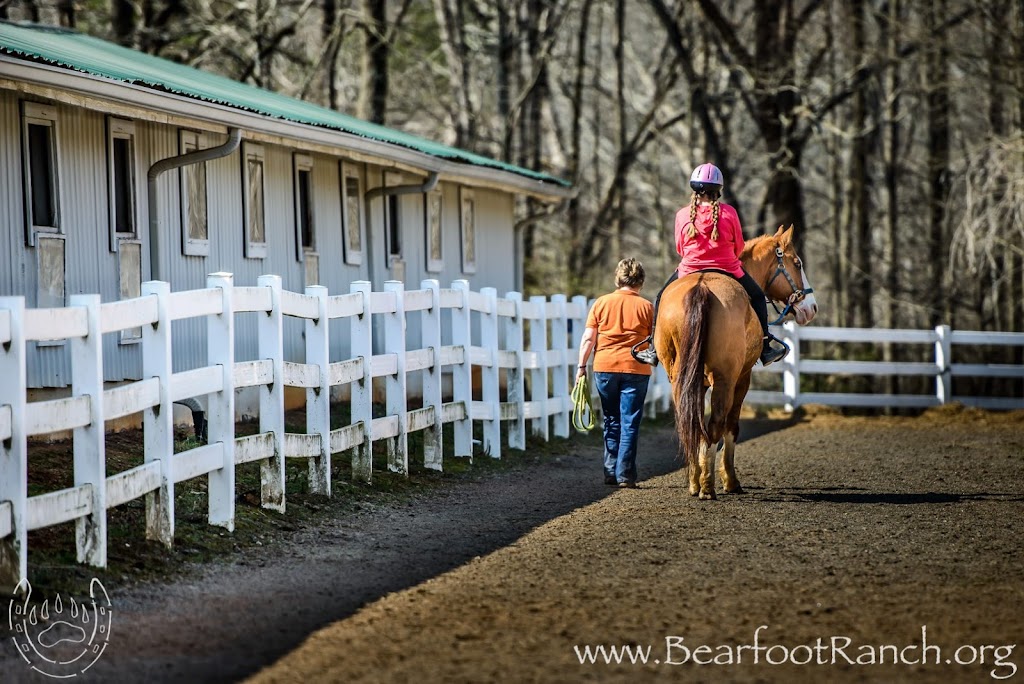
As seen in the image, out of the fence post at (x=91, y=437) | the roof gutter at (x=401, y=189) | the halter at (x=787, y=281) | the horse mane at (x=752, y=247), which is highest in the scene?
the roof gutter at (x=401, y=189)

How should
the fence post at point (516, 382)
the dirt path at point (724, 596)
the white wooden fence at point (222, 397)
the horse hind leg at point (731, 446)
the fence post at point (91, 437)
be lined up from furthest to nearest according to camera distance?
the fence post at point (516, 382) → the horse hind leg at point (731, 446) → the fence post at point (91, 437) → the white wooden fence at point (222, 397) → the dirt path at point (724, 596)

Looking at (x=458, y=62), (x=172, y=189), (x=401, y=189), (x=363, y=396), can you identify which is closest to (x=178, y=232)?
(x=172, y=189)

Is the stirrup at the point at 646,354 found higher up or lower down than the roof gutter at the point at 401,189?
lower down

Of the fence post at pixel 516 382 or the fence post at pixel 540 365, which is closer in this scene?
the fence post at pixel 516 382

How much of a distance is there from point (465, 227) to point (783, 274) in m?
11.4

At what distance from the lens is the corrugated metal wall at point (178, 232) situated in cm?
1182

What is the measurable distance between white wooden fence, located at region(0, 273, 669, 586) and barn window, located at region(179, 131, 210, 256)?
3047mm

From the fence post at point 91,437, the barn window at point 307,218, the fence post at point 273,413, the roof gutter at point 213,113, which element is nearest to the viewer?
the fence post at point 91,437

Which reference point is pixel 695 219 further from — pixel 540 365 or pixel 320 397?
pixel 540 365

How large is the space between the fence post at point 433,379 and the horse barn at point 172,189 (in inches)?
103

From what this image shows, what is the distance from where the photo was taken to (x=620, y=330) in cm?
1183

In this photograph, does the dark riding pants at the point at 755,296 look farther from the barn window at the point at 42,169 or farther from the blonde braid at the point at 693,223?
the barn window at the point at 42,169

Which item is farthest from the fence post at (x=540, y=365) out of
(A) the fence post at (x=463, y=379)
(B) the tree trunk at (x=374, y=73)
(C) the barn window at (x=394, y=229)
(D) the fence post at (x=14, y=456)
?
(B) the tree trunk at (x=374, y=73)

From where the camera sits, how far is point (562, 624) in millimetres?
6559
